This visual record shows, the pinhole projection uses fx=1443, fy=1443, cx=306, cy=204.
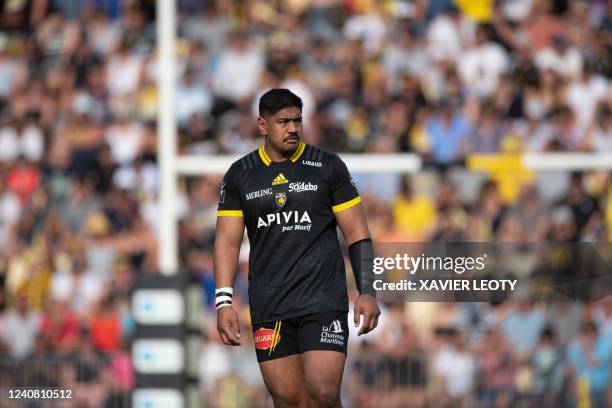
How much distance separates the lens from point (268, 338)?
9.07 metres

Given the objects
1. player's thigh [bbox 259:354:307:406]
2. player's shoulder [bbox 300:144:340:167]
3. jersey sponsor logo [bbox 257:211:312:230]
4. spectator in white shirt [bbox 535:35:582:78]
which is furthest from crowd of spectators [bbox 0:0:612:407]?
player's thigh [bbox 259:354:307:406]

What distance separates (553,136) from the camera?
16328mm

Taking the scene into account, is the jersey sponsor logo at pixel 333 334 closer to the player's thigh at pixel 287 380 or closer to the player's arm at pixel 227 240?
the player's thigh at pixel 287 380

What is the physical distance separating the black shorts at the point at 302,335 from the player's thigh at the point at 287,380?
0.04 m

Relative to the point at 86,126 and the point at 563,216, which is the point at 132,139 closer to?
the point at 86,126

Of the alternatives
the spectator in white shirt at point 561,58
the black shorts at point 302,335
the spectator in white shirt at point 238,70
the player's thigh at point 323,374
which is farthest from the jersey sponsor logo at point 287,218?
the spectator in white shirt at point 561,58

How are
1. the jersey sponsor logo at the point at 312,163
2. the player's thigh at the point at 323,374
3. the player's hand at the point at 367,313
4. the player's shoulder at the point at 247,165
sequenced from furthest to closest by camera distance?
the player's shoulder at the point at 247,165 < the jersey sponsor logo at the point at 312,163 < the player's thigh at the point at 323,374 < the player's hand at the point at 367,313

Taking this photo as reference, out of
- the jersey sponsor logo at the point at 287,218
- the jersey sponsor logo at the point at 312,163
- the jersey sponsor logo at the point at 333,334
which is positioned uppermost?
the jersey sponsor logo at the point at 312,163

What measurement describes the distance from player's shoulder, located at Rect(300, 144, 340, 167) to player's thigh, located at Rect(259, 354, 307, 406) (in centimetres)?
121

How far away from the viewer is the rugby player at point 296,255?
8.93 m

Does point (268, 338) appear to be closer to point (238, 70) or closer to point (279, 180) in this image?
point (279, 180)

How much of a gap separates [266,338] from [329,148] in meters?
7.26

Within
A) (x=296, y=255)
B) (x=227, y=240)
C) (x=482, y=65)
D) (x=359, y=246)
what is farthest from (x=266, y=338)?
(x=482, y=65)

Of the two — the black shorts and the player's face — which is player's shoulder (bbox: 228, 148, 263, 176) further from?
the black shorts
